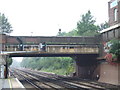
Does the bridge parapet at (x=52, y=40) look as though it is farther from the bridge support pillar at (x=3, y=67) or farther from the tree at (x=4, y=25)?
the tree at (x=4, y=25)

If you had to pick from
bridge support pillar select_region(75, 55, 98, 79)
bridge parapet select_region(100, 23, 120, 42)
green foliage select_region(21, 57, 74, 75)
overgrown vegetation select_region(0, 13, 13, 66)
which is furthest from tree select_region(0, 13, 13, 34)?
bridge parapet select_region(100, 23, 120, 42)

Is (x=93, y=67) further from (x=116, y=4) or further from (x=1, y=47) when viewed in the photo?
(x=1, y=47)

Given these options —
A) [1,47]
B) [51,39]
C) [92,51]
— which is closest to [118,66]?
[92,51]

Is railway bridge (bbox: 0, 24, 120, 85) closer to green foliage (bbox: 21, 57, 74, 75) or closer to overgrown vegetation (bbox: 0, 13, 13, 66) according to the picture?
green foliage (bbox: 21, 57, 74, 75)

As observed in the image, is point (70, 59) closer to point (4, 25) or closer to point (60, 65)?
point (60, 65)

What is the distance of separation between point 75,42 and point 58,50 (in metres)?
2.87

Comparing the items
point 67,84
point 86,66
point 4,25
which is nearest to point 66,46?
point 86,66

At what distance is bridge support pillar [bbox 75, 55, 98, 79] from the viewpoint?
39491 mm

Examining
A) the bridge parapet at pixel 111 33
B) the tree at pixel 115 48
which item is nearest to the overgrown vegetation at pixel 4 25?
the bridge parapet at pixel 111 33

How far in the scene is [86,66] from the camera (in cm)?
4141

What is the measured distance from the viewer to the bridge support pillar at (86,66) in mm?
39491

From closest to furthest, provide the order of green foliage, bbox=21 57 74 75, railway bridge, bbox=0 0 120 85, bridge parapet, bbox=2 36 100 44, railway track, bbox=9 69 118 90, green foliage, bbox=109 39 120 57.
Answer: railway track, bbox=9 69 118 90 → green foliage, bbox=109 39 120 57 → railway bridge, bbox=0 0 120 85 → bridge parapet, bbox=2 36 100 44 → green foliage, bbox=21 57 74 75

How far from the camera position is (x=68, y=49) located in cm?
3731

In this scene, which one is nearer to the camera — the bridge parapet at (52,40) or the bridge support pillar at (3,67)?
the bridge support pillar at (3,67)
